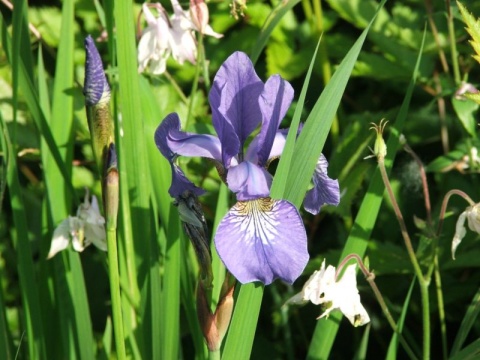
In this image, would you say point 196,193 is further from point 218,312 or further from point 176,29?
point 176,29

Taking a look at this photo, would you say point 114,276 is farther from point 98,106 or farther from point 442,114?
point 442,114

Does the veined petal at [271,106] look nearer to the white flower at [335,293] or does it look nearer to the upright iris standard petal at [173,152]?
the upright iris standard petal at [173,152]

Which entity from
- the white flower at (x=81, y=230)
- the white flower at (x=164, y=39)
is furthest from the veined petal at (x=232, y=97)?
the white flower at (x=164, y=39)

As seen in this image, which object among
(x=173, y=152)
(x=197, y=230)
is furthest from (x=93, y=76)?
(x=197, y=230)

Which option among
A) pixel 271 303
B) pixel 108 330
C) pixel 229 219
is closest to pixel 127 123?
pixel 229 219

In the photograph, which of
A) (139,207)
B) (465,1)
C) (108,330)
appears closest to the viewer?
(139,207)

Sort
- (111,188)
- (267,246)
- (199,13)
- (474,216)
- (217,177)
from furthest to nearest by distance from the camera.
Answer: (217,177), (199,13), (474,216), (111,188), (267,246)
